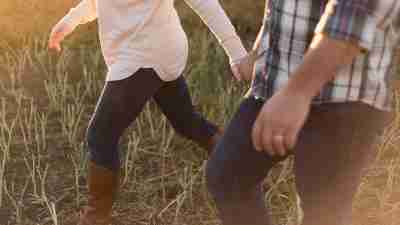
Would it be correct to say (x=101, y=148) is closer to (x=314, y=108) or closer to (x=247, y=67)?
(x=247, y=67)

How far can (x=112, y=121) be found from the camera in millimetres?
1967

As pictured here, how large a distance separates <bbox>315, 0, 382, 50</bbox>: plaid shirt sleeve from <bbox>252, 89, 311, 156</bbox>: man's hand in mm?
120

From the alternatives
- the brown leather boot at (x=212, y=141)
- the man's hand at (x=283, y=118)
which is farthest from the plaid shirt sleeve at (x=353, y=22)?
the brown leather boot at (x=212, y=141)

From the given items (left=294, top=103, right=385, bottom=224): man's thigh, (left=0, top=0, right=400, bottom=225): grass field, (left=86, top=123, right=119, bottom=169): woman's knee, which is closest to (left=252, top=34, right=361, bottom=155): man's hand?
(left=294, top=103, right=385, bottom=224): man's thigh

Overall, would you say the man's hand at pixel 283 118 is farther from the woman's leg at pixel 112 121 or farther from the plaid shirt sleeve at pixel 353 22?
the woman's leg at pixel 112 121

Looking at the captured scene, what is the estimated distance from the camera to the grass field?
92.7 inches

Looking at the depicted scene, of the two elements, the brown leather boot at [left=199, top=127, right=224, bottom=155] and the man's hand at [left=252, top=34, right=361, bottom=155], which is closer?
the man's hand at [left=252, top=34, right=361, bottom=155]

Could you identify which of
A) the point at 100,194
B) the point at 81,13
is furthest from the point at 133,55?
the point at 100,194

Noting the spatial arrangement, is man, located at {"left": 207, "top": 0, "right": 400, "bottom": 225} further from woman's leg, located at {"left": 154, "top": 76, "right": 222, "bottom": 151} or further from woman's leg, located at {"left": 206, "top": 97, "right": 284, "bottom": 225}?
woman's leg, located at {"left": 154, "top": 76, "right": 222, "bottom": 151}

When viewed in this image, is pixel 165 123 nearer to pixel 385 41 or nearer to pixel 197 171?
pixel 197 171

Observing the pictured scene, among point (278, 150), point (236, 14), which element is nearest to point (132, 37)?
point (278, 150)

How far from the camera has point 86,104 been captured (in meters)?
3.16

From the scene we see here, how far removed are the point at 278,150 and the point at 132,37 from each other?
34.9 inches

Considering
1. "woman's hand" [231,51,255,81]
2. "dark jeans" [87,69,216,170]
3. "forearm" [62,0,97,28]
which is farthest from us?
"forearm" [62,0,97,28]
